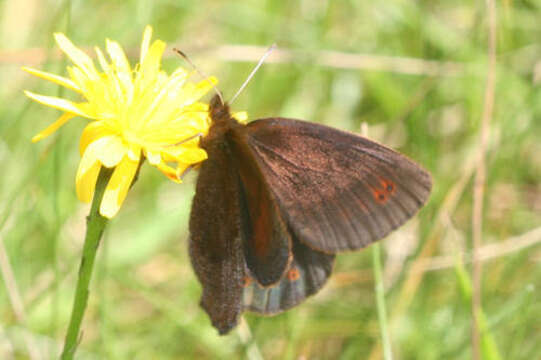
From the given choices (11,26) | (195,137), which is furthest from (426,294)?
(11,26)

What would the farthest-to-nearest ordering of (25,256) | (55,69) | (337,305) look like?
(55,69) < (337,305) < (25,256)

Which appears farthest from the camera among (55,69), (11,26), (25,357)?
(11,26)

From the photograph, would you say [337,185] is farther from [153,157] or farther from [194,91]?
[153,157]

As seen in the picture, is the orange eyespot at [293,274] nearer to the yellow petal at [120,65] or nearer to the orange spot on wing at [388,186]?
the orange spot on wing at [388,186]

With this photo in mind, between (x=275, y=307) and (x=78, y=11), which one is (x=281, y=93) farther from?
(x=275, y=307)

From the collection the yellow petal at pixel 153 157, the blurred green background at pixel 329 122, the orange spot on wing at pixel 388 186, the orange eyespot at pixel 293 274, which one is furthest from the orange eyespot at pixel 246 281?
the yellow petal at pixel 153 157

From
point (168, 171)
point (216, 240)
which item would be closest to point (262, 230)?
point (216, 240)
